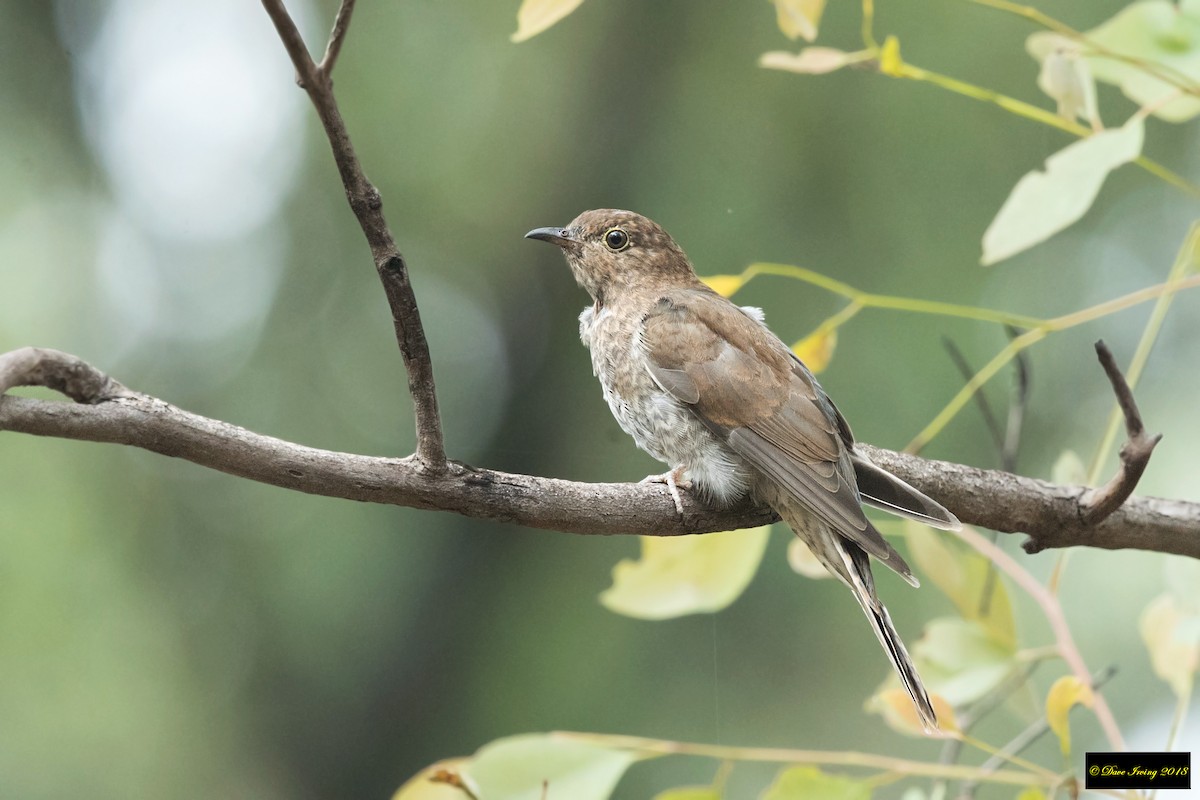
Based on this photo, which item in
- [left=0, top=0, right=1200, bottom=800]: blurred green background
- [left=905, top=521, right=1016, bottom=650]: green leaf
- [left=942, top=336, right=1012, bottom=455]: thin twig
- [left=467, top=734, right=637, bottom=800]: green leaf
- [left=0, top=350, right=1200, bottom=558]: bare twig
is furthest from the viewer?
[left=0, top=0, right=1200, bottom=800]: blurred green background

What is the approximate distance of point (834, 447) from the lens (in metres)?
1.30

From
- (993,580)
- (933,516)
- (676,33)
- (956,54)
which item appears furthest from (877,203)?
(933,516)

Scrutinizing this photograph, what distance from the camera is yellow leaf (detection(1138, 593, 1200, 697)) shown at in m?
1.38

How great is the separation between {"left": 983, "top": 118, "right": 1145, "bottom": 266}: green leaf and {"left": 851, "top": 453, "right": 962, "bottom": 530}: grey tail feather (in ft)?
1.03

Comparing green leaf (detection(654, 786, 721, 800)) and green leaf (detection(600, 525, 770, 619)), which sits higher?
green leaf (detection(600, 525, 770, 619))

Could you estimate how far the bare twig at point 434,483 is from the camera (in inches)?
38.2

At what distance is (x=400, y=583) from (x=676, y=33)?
4.15 feet

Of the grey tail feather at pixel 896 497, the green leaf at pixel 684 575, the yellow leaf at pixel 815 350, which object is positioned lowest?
the green leaf at pixel 684 575

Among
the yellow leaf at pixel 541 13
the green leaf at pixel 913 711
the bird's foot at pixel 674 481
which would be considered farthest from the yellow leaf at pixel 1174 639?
the yellow leaf at pixel 541 13

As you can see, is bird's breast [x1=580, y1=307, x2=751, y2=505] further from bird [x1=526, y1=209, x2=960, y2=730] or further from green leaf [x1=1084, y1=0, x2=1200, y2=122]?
green leaf [x1=1084, y1=0, x2=1200, y2=122]

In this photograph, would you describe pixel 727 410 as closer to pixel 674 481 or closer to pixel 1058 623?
pixel 674 481

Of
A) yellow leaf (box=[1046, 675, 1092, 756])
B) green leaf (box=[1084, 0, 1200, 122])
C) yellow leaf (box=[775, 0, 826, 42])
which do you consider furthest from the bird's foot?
green leaf (box=[1084, 0, 1200, 122])

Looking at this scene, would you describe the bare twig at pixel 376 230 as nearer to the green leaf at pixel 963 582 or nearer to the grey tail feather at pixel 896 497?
the grey tail feather at pixel 896 497

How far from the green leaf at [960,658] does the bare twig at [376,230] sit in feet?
2.55
